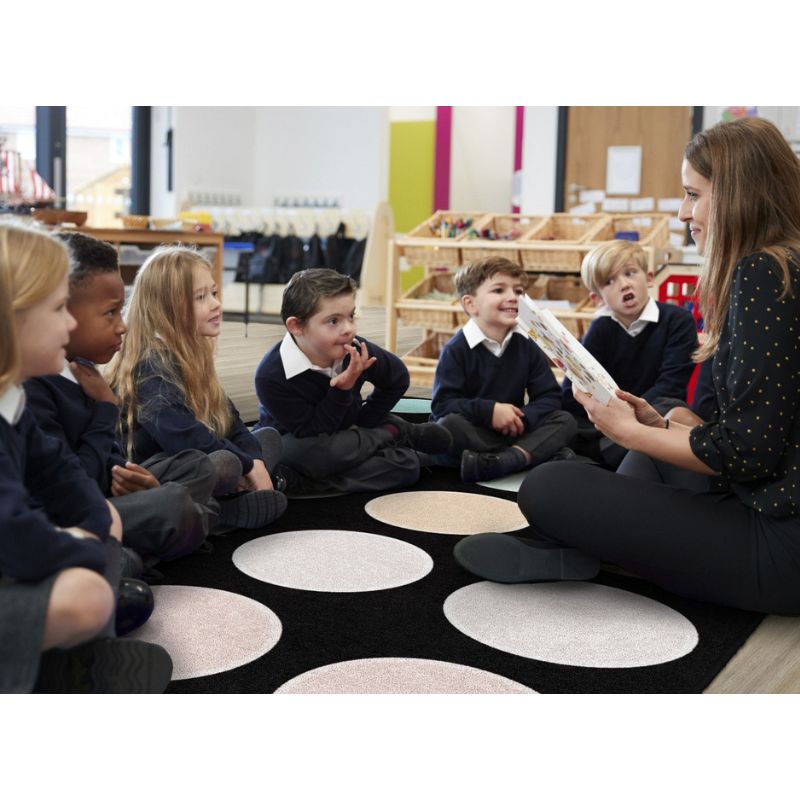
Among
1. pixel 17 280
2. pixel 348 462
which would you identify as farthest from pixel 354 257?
pixel 17 280

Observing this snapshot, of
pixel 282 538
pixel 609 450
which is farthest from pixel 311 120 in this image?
pixel 282 538

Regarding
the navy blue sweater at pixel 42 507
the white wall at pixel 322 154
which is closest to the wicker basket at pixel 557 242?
the navy blue sweater at pixel 42 507

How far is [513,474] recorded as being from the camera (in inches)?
98.0

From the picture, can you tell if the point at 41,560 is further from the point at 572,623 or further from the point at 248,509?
the point at 248,509

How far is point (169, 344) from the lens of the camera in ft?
6.17

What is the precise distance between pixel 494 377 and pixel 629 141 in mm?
4800

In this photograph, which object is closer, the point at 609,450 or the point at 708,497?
the point at 708,497

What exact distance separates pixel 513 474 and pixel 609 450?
0.27 m

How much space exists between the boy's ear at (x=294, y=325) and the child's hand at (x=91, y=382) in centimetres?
81

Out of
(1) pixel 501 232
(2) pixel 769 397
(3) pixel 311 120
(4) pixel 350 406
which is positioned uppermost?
(3) pixel 311 120

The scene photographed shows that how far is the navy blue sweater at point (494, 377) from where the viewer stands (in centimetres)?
265

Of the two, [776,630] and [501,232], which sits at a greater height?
[501,232]

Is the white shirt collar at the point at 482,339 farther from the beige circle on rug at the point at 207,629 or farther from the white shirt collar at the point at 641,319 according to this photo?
the beige circle on rug at the point at 207,629

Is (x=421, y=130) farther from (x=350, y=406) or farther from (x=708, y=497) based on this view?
(x=708, y=497)
